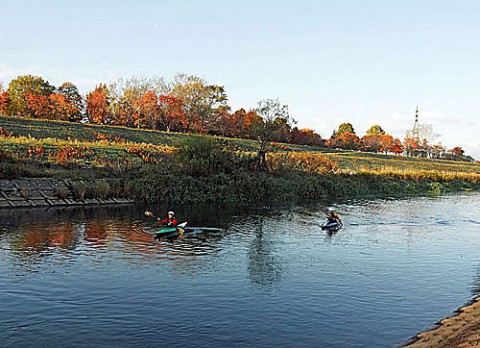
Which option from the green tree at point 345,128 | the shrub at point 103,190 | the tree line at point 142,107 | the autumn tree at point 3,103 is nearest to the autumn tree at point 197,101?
the tree line at point 142,107

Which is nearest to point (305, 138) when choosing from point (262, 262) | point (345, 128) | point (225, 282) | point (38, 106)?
point (38, 106)

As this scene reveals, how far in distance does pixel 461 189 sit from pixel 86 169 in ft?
166

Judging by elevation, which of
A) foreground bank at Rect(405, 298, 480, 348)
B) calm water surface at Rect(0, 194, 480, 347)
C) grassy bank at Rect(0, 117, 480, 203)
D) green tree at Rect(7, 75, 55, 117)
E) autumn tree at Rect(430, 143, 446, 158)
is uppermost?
green tree at Rect(7, 75, 55, 117)

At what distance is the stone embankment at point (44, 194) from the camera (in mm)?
32938

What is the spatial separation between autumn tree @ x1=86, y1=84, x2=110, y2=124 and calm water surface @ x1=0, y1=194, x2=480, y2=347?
204ft

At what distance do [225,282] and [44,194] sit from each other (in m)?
22.5

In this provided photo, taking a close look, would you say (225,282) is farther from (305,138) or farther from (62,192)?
(305,138)

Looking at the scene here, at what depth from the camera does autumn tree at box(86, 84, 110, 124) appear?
294ft

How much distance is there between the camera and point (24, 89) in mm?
93812

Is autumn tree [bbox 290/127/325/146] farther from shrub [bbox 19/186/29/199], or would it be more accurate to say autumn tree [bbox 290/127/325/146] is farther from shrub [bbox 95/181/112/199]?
shrub [bbox 19/186/29/199]

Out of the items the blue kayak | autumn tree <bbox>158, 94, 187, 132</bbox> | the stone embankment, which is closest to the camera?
the blue kayak

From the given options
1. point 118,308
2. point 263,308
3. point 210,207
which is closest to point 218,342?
point 263,308

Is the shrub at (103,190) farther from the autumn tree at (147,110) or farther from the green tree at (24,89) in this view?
the green tree at (24,89)

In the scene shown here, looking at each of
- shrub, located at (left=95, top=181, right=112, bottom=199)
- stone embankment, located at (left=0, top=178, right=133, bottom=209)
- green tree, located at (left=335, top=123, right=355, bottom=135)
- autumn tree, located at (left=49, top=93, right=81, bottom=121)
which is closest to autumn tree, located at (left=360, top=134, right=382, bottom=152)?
green tree, located at (left=335, top=123, right=355, bottom=135)
